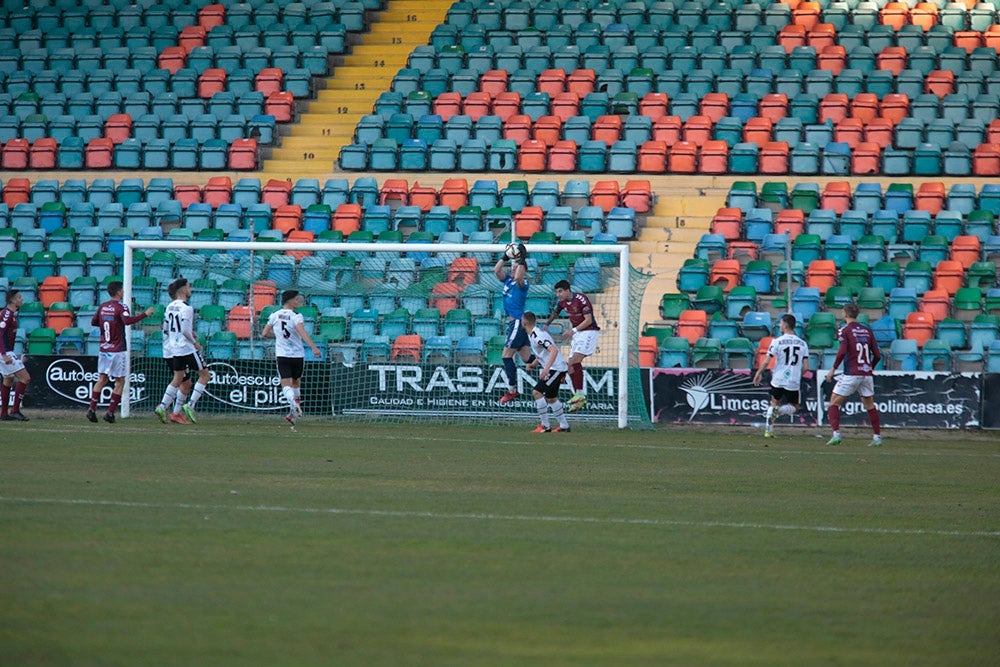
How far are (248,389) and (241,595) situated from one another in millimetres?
14749

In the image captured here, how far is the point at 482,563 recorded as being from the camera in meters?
6.45

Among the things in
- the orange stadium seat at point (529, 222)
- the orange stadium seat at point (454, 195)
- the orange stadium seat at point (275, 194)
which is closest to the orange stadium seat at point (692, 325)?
the orange stadium seat at point (529, 222)

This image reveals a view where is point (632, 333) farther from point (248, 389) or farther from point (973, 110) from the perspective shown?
point (973, 110)

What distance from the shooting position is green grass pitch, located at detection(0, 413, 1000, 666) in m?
4.83

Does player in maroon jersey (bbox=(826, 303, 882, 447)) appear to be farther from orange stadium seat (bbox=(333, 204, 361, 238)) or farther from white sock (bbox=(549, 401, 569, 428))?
orange stadium seat (bbox=(333, 204, 361, 238))

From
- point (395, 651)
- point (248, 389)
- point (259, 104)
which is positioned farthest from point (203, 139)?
point (395, 651)

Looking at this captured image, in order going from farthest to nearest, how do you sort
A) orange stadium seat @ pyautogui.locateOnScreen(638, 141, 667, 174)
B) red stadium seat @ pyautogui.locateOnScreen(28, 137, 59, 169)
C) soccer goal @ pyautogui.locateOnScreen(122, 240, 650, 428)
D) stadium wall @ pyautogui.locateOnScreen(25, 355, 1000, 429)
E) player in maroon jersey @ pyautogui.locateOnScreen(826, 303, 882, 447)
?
red stadium seat @ pyautogui.locateOnScreen(28, 137, 59, 169) → orange stadium seat @ pyautogui.locateOnScreen(638, 141, 667, 174) → soccer goal @ pyautogui.locateOnScreen(122, 240, 650, 428) → stadium wall @ pyautogui.locateOnScreen(25, 355, 1000, 429) → player in maroon jersey @ pyautogui.locateOnScreen(826, 303, 882, 447)

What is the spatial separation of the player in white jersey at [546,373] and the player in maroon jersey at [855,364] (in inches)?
146

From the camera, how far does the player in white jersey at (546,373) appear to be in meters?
17.0

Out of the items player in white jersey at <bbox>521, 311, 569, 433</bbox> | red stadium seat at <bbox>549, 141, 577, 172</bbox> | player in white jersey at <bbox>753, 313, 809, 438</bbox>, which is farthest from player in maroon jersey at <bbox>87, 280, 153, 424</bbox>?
red stadium seat at <bbox>549, 141, 577, 172</bbox>

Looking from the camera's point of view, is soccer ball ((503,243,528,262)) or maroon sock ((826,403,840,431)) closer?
maroon sock ((826,403,840,431))

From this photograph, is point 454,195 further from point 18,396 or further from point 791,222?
point 18,396

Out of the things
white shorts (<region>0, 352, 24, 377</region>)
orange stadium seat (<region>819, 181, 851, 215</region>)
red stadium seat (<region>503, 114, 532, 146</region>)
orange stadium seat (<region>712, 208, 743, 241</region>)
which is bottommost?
white shorts (<region>0, 352, 24, 377</region>)

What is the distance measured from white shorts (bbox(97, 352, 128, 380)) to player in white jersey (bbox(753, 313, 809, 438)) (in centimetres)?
926
